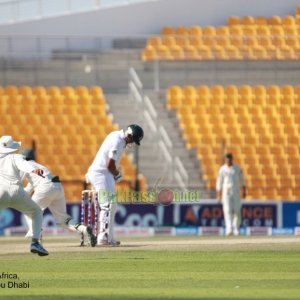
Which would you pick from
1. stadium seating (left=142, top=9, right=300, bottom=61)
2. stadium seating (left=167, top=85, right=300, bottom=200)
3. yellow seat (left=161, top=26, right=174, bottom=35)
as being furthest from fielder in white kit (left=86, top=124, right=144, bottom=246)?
yellow seat (left=161, top=26, right=174, bottom=35)

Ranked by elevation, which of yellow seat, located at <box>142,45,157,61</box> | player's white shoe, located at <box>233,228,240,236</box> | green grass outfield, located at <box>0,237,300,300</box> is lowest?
green grass outfield, located at <box>0,237,300,300</box>

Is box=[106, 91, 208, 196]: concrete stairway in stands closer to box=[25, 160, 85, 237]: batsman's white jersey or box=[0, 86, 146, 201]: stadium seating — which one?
box=[0, 86, 146, 201]: stadium seating

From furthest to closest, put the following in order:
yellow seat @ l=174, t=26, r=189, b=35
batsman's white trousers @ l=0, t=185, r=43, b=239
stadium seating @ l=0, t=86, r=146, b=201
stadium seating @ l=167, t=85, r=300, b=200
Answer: yellow seat @ l=174, t=26, r=189, b=35, stadium seating @ l=0, t=86, r=146, b=201, stadium seating @ l=167, t=85, r=300, b=200, batsman's white trousers @ l=0, t=185, r=43, b=239

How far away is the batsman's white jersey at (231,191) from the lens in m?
28.1

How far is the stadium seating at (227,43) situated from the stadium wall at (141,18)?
703 millimetres

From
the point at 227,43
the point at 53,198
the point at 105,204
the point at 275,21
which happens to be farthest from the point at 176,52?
the point at 105,204

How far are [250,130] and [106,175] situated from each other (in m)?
16.2

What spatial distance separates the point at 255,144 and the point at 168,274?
2030 cm

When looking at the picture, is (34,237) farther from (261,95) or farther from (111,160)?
(261,95)

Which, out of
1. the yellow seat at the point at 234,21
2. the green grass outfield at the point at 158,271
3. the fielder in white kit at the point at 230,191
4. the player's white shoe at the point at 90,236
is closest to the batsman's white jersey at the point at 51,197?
the green grass outfield at the point at 158,271

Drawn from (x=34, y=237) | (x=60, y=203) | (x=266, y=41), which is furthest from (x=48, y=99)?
(x=34, y=237)

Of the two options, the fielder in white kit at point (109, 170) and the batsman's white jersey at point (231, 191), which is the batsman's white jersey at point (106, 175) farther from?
the batsman's white jersey at point (231, 191)

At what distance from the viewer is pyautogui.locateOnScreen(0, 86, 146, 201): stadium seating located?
34.1 m

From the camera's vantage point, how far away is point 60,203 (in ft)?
69.0
